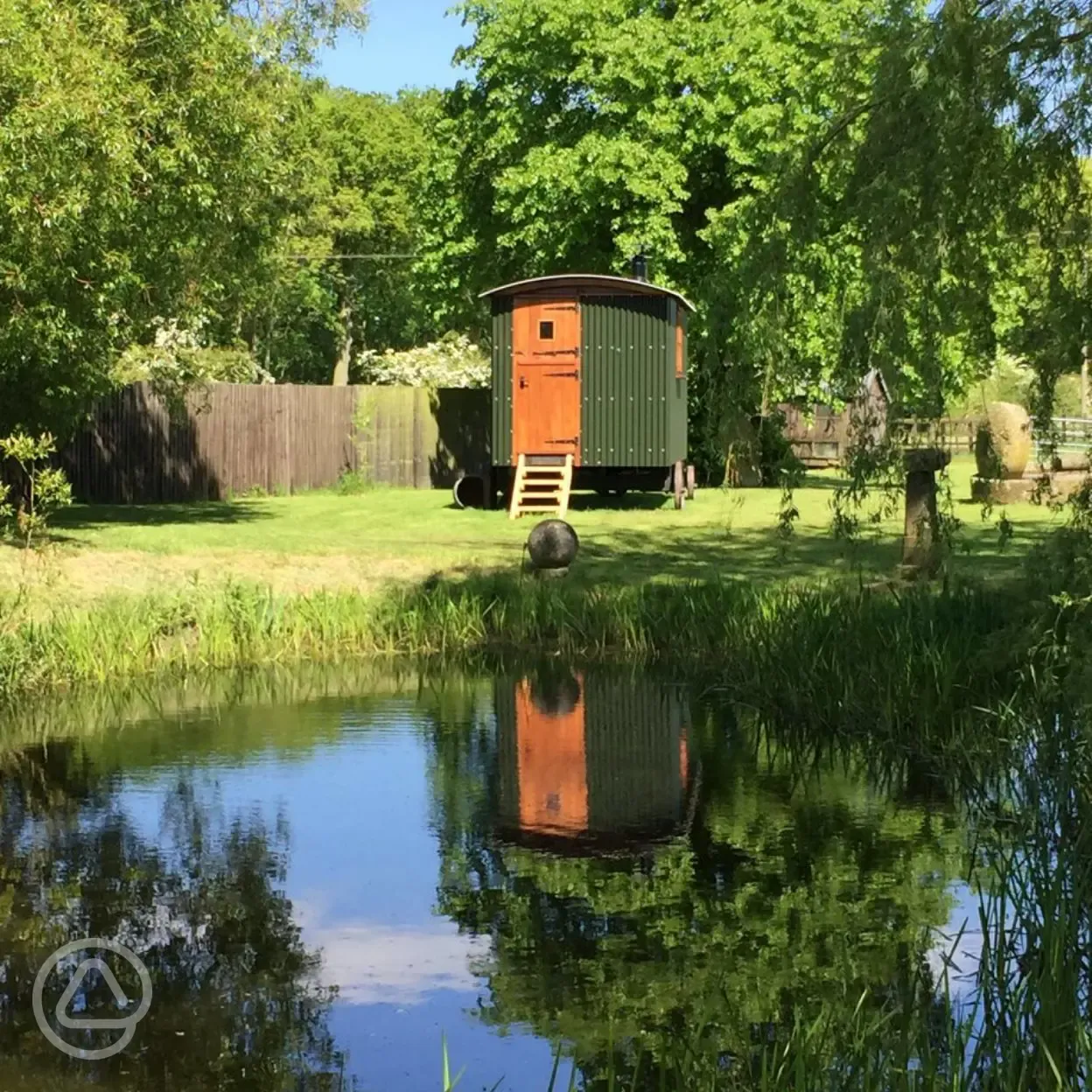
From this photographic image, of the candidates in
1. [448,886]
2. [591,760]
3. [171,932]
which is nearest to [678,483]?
[591,760]

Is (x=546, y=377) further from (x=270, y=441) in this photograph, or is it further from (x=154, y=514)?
(x=270, y=441)

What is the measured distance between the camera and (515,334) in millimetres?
23938

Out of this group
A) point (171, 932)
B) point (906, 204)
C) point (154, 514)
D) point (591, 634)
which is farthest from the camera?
point (154, 514)

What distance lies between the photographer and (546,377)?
23812mm

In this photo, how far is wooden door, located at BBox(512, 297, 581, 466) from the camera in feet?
78.0

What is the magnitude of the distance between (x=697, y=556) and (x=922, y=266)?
31.1ft

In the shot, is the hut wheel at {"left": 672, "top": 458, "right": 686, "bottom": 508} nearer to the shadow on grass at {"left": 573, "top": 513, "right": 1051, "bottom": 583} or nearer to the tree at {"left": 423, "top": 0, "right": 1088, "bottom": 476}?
the shadow on grass at {"left": 573, "top": 513, "right": 1051, "bottom": 583}

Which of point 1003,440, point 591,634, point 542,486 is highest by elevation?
point 1003,440

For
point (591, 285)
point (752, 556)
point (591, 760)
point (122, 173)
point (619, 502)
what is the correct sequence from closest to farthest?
point (591, 760), point (122, 173), point (752, 556), point (591, 285), point (619, 502)

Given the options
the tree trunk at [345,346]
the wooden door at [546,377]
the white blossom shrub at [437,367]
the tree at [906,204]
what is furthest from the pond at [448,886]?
the tree trunk at [345,346]

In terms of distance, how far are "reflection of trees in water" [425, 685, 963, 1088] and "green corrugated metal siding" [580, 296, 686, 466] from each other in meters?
14.6

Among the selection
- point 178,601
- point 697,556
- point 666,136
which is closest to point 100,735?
point 178,601

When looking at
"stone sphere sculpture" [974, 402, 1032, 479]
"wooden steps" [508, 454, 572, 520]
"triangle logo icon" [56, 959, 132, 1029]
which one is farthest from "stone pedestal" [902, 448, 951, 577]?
"triangle logo icon" [56, 959, 132, 1029]

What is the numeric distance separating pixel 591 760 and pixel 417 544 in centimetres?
818
